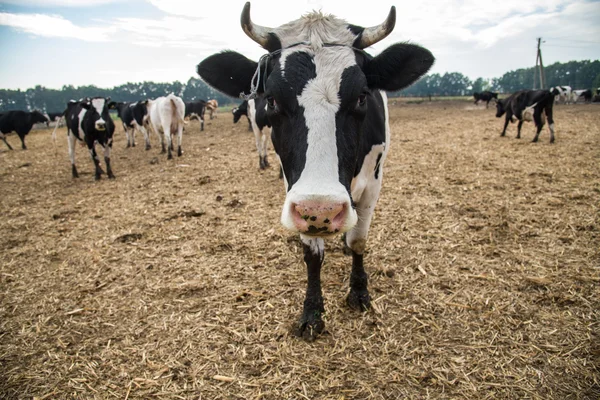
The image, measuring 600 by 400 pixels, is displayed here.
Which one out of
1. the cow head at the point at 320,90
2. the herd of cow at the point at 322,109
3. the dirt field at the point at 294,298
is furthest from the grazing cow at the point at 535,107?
the cow head at the point at 320,90

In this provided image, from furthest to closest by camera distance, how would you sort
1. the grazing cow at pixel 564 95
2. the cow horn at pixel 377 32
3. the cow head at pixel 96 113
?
the grazing cow at pixel 564 95 < the cow head at pixel 96 113 < the cow horn at pixel 377 32

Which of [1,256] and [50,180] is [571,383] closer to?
[1,256]

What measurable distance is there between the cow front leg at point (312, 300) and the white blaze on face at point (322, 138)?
1035 millimetres

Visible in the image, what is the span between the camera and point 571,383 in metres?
2.12

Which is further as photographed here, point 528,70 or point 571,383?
point 528,70

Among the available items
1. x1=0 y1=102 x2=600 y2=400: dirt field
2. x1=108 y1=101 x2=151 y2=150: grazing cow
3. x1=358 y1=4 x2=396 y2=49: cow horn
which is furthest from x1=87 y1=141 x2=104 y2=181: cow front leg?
x1=358 y1=4 x2=396 y2=49: cow horn

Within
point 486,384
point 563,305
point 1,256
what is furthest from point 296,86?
point 1,256

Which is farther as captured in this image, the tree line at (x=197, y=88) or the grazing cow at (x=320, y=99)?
the tree line at (x=197, y=88)

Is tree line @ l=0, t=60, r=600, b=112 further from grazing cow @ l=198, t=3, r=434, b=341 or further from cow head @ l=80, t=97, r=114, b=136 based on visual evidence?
grazing cow @ l=198, t=3, r=434, b=341

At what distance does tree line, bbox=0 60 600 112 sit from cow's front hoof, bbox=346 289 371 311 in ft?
234

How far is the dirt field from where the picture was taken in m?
2.31

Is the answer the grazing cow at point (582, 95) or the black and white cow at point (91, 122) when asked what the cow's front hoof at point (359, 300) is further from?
the grazing cow at point (582, 95)

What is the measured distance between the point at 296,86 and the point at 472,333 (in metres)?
2.42

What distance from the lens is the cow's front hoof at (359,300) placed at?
301 cm
